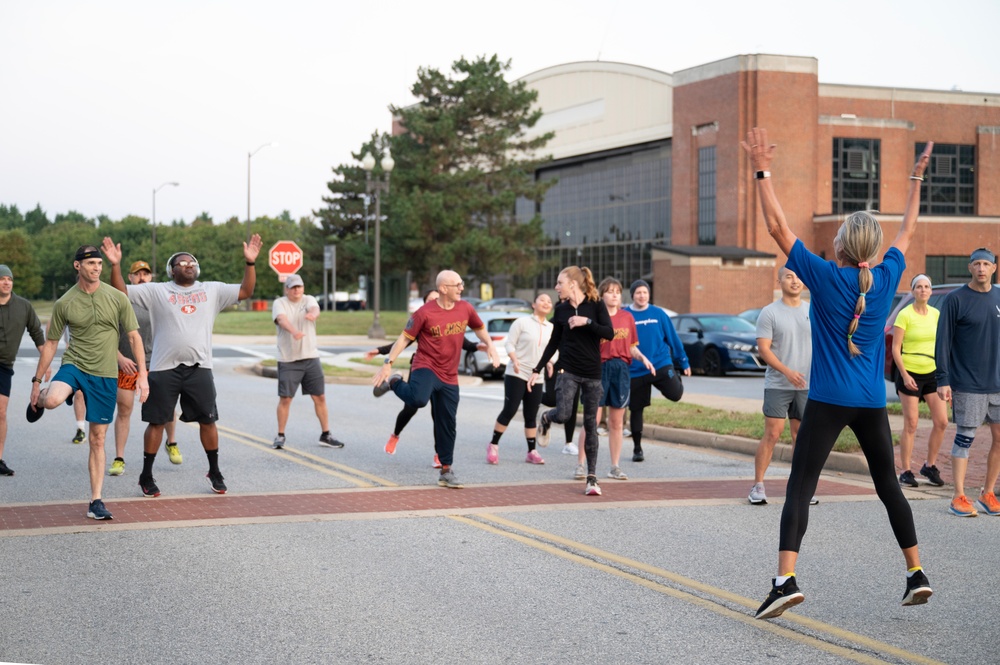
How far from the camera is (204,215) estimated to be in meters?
188

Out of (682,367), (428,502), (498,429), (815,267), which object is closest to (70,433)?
(498,429)

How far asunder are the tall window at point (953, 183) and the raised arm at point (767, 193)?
6468 centimetres

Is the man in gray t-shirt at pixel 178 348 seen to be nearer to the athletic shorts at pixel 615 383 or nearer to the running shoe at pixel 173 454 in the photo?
the running shoe at pixel 173 454

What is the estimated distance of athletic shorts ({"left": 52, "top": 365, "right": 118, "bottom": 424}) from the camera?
820 cm

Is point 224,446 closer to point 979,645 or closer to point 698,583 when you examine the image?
point 698,583

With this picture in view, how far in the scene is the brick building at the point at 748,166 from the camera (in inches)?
2290

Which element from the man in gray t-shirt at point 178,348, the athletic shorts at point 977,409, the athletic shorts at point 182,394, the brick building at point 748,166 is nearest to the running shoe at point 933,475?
the athletic shorts at point 977,409

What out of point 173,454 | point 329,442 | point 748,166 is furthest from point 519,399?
point 748,166

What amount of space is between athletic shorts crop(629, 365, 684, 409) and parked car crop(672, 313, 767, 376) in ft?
48.3

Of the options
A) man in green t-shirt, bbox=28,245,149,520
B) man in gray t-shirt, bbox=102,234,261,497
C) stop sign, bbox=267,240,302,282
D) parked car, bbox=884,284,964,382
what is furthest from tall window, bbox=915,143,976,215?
man in green t-shirt, bbox=28,245,149,520

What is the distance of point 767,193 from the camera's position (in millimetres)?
5582

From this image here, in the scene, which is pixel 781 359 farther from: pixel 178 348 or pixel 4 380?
pixel 4 380

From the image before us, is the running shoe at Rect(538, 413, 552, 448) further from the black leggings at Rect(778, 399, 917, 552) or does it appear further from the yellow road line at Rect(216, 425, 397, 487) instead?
the black leggings at Rect(778, 399, 917, 552)

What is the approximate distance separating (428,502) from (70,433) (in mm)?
6777
